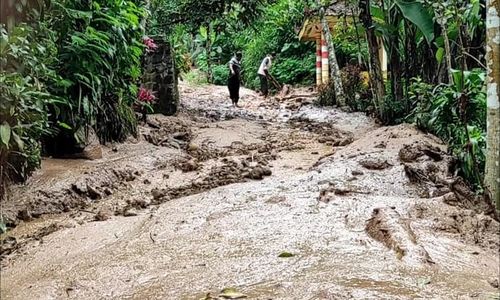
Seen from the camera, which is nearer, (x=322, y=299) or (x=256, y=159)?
(x=322, y=299)

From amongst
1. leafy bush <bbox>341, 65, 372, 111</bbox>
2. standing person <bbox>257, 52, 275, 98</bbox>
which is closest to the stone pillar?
leafy bush <bbox>341, 65, 372, 111</bbox>

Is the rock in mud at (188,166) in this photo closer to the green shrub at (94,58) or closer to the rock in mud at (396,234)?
the green shrub at (94,58)

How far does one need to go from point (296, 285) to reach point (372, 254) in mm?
630

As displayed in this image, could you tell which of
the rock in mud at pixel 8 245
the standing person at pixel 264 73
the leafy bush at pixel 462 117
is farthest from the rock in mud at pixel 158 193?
the standing person at pixel 264 73

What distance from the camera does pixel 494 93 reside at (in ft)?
12.1

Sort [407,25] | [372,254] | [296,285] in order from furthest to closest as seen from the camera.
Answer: [407,25]
[372,254]
[296,285]

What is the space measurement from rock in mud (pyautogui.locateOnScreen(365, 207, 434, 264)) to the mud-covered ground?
1 centimetres

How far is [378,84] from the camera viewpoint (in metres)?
8.19

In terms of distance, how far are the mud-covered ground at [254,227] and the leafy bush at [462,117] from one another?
183 millimetres

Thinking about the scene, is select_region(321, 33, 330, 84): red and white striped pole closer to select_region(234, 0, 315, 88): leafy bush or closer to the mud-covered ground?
select_region(234, 0, 315, 88): leafy bush

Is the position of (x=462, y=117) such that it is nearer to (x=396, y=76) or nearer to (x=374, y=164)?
(x=374, y=164)

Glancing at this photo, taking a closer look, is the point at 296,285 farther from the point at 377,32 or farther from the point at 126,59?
the point at 377,32

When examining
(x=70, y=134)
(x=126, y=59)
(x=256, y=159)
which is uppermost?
(x=126, y=59)

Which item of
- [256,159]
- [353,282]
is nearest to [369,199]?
[353,282]
